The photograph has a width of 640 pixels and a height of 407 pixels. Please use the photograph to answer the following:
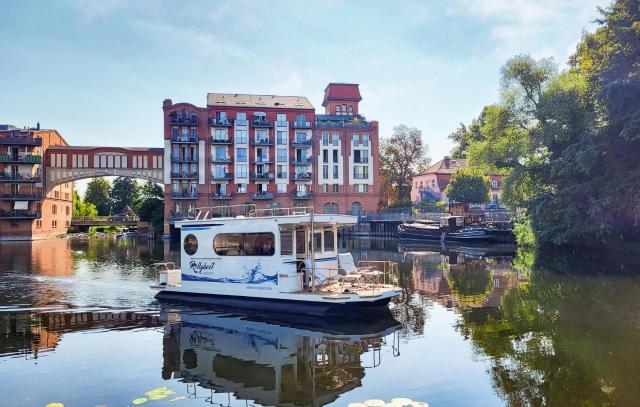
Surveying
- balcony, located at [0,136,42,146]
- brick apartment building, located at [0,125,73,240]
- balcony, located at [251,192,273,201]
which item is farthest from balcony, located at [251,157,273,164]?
balcony, located at [0,136,42,146]

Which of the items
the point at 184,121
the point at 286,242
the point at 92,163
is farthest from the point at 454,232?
the point at 92,163

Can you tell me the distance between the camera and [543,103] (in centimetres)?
3966

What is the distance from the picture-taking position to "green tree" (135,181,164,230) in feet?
241

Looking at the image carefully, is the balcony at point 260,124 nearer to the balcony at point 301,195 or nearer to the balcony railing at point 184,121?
the balcony railing at point 184,121

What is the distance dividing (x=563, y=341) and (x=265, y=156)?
201ft

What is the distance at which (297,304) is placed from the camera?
A: 17.4 m

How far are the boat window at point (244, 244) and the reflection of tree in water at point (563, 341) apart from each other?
24.1 feet

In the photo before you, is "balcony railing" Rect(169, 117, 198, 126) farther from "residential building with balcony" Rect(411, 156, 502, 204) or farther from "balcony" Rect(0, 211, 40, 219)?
"residential building with balcony" Rect(411, 156, 502, 204)

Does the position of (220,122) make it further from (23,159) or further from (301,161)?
(23,159)

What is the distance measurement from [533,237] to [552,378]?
38056mm

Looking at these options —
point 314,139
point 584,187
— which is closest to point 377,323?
point 584,187

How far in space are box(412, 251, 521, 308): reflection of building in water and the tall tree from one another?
4808cm

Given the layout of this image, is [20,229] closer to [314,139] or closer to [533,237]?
[314,139]

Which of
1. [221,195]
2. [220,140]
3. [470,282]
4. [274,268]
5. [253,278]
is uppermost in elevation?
[220,140]
